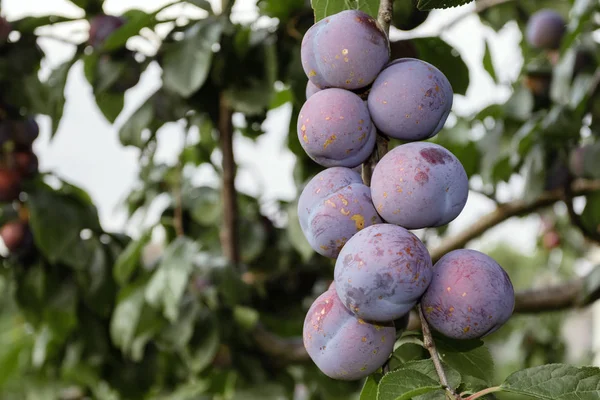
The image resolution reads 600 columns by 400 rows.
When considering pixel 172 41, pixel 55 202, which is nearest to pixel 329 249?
pixel 172 41

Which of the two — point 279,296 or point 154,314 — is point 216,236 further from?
point 154,314

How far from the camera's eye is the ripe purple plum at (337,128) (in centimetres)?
46

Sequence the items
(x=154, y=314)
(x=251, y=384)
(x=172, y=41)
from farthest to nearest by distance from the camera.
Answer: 1. (x=251, y=384)
2. (x=154, y=314)
3. (x=172, y=41)

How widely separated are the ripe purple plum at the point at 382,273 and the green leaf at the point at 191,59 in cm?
59

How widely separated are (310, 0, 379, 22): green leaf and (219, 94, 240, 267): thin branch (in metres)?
0.62

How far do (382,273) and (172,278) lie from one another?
0.72 m

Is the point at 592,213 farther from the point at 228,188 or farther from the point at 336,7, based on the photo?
the point at 336,7

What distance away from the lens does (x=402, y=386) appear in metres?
0.40

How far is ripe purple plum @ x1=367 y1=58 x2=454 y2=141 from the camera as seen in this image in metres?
0.46

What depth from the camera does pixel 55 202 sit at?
4.03ft

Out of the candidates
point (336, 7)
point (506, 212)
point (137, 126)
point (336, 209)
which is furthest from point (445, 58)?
point (506, 212)

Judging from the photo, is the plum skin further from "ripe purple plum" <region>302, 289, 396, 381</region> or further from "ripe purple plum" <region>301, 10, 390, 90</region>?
"ripe purple plum" <region>301, 10, 390, 90</region>

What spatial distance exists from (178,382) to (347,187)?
4.20 feet

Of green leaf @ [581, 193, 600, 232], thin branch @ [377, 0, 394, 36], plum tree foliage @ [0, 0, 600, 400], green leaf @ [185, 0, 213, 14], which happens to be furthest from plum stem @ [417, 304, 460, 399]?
green leaf @ [581, 193, 600, 232]
